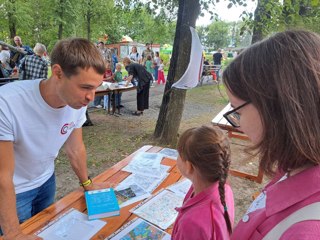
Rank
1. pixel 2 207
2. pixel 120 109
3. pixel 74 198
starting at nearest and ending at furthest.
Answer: pixel 2 207 → pixel 74 198 → pixel 120 109

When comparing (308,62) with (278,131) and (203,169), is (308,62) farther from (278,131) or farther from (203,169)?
(203,169)

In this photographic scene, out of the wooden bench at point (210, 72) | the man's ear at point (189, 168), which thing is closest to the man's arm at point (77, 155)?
the man's ear at point (189, 168)

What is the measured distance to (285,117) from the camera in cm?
61

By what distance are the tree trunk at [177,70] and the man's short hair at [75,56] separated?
9.23 feet

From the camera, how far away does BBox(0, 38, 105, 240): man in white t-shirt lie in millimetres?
1174

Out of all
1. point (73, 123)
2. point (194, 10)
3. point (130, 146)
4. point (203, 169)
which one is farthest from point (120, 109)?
point (203, 169)

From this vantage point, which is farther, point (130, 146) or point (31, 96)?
point (130, 146)

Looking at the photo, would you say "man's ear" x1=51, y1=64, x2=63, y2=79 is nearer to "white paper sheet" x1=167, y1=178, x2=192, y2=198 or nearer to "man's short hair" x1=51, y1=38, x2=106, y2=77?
"man's short hair" x1=51, y1=38, x2=106, y2=77

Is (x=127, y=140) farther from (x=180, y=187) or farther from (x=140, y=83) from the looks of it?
(x=180, y=187)

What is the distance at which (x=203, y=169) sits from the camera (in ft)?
3.84

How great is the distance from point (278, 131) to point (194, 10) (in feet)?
12.2

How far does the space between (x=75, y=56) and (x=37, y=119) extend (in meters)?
0.40

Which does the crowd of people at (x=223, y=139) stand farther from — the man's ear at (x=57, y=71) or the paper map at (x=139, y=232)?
the paper map at (x=139, y=232)

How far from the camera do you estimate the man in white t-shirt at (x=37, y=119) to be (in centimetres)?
117
